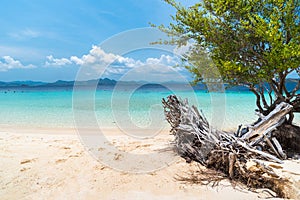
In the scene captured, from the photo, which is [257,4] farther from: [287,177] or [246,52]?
[287,177]

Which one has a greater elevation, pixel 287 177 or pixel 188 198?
pixel 287 177

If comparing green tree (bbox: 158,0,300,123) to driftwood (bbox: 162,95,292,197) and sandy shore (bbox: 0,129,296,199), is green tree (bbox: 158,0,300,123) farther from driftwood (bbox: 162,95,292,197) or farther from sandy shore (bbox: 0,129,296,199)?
sandy shore (bbox: 0,129,296,199)

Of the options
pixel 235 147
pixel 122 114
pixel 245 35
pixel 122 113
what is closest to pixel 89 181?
pixel 235 147

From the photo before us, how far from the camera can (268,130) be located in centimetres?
Answer: 496

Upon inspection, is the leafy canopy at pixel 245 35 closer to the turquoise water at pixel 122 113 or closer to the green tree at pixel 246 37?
the green tree at pixel 246 37

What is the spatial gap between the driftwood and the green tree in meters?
1.10

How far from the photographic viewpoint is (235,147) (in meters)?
4.53

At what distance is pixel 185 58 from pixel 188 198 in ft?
15.2

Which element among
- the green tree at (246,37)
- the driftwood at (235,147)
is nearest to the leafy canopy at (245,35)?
the green tree at (246,37)

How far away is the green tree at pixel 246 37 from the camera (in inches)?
184

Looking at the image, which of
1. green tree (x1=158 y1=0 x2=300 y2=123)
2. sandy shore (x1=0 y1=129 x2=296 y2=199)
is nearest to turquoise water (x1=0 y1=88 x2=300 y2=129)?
green tree (x1=158 y1=0 x2=300 y2=123)

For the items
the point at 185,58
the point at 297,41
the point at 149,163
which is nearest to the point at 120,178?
the point at 149,163

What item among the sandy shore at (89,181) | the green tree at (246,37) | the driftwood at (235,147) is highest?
the green tree at (246,37)

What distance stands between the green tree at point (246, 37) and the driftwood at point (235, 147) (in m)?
1.10
